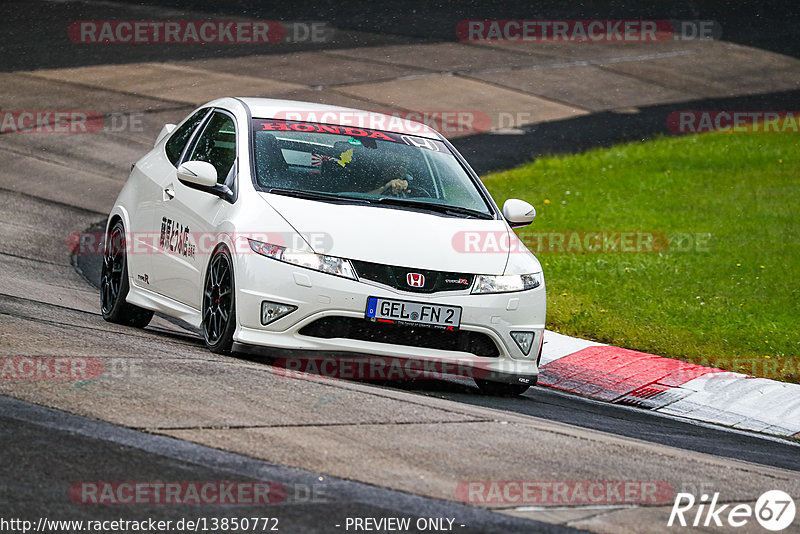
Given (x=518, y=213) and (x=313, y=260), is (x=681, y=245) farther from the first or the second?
(x=313, y=260)

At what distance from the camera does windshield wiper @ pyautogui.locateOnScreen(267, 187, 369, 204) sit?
8.06 m

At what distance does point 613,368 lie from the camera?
986 cm

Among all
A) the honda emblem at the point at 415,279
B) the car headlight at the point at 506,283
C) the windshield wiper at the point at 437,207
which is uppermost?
the windshield wiper at the point at 437,207

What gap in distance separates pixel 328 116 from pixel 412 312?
214cm

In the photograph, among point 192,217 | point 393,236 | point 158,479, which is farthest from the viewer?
point 192,217

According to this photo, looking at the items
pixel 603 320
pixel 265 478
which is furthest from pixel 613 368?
pixel 265 478

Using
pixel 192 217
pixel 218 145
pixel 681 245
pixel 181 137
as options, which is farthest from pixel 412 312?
pixel 681 245

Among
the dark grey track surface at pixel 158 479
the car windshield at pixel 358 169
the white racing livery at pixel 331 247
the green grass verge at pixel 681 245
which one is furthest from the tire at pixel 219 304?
the green grass verge at pixel 681 245

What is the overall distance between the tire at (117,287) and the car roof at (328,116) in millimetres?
1426

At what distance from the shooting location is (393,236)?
25.3 ft

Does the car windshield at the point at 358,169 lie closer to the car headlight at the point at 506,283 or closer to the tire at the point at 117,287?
the car headlight at the point at 506,283

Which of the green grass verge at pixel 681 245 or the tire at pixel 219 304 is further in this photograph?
the green grass verge at pixel 681 245

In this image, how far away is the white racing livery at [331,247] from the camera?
296 inches

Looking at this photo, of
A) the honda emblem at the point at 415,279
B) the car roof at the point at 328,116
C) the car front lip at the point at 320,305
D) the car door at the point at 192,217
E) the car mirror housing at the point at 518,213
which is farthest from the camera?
the car roof at the point at 328,116
